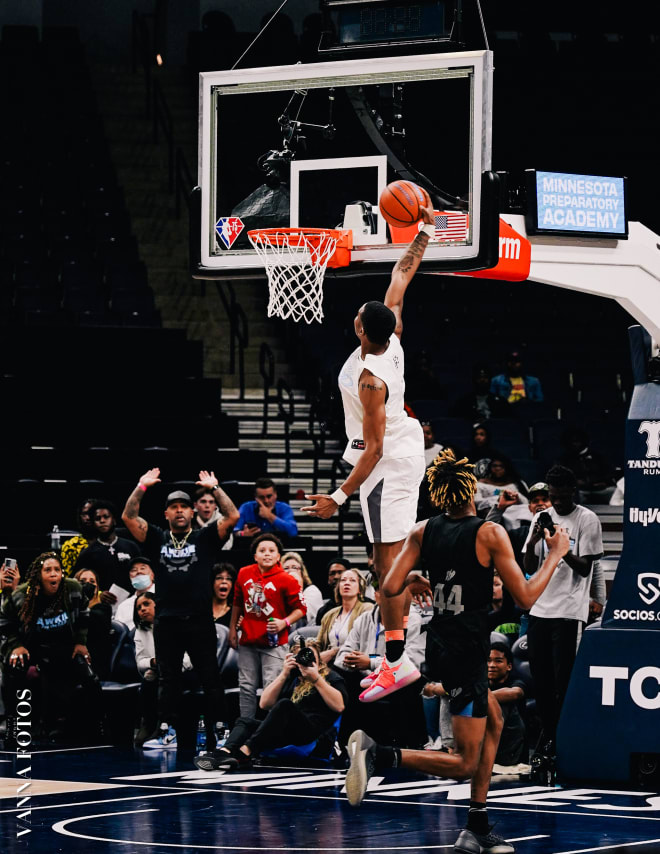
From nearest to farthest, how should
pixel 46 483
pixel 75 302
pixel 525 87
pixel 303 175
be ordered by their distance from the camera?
pixel 303 175 < pixel 46 483 < pixel 75 302 < pixel 525 87

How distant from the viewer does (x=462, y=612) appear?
7.93 metres

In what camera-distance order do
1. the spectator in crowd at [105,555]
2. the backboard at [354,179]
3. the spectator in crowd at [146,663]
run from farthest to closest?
the spectator in crowd at [105,555]
the spectator in crowd at [146,663]
the backboard at [354,179]

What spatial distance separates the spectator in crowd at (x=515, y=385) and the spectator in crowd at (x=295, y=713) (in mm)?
7960

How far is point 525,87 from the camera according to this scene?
24.4 metres

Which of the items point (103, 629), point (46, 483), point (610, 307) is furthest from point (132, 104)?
point (103, 629)

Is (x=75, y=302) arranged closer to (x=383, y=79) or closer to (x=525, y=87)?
(x=525, y=87)

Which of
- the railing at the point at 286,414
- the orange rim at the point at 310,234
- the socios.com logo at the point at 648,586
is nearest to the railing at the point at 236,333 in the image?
the railing at the point at 286,414

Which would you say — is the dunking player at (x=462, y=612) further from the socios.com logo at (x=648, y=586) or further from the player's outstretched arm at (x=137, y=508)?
the player's outstretched arm at (x=137, y=508)

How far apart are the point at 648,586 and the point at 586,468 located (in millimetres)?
6642

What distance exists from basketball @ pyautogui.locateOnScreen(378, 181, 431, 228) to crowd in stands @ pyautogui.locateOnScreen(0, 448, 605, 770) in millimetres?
2290

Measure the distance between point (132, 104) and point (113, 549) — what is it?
12.1m

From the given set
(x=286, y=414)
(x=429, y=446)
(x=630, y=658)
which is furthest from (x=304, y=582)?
(x=286, y=414)

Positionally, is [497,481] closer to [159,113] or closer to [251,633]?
[251,633]

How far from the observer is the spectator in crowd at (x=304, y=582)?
13.5m
